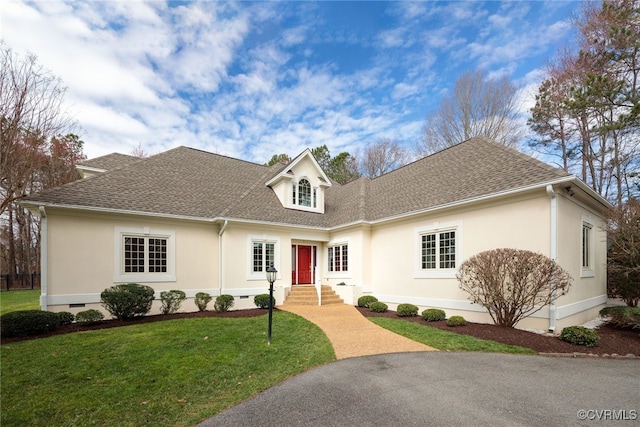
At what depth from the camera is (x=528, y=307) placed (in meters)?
7.27

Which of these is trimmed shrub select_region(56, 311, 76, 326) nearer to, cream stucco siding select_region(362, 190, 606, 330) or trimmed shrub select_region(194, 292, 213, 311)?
trimmed shrub select_region(194, 292, 213, 311)

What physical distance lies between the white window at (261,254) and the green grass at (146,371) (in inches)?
171

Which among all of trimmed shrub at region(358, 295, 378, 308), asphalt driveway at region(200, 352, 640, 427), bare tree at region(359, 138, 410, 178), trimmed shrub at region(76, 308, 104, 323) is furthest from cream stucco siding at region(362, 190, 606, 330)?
bare tree at region(359, 138, 410, 178)

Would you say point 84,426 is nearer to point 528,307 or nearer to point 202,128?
point 528,307

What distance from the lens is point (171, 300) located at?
9.70 m

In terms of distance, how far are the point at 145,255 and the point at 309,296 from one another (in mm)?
6668

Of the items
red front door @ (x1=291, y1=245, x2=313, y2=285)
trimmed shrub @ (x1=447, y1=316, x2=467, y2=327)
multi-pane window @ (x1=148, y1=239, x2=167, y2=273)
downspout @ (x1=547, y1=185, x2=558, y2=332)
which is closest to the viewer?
downspout @ (x1=547, y1=185, x2=558, y2=332)

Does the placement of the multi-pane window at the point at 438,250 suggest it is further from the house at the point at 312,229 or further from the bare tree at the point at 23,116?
the bare tree at the point at 23,116

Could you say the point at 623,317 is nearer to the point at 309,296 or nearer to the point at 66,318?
the point at 309,296

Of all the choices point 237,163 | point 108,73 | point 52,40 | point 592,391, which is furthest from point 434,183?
point 52,40

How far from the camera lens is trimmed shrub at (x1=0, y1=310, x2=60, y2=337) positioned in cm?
687

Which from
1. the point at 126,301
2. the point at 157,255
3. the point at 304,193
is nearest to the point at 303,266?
the point at 304,193

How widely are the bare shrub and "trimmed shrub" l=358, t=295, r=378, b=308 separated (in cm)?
428

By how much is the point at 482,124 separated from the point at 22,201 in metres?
25.2
